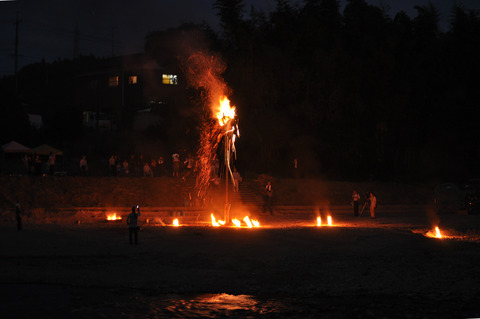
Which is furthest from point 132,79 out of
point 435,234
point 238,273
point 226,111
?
point 238,273

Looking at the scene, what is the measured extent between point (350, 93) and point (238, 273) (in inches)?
1249

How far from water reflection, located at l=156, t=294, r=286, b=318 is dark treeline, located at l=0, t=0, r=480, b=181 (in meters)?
27.5

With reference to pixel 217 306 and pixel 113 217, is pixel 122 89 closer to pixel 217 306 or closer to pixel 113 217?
pixel 113 217

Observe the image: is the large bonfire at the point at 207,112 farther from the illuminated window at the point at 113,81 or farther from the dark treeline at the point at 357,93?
the illuminated window at the point at 113,81

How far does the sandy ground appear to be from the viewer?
482 inches

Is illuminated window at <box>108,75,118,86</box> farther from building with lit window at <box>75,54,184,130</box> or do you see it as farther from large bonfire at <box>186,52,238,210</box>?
large bonfire at <box>186,52,238,210</box>

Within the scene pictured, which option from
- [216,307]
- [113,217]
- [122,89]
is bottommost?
[216,307]

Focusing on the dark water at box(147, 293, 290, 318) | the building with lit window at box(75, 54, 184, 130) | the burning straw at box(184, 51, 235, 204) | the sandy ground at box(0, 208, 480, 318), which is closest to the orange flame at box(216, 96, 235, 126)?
the burning straw at box(184, 51, 235, 204)

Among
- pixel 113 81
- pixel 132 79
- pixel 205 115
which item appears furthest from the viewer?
pixel 113 81

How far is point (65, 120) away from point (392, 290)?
4208 centimetres

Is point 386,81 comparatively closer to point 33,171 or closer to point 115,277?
point 33,171

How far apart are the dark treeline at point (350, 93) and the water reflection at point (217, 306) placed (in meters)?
27.5

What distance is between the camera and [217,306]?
1240 cm

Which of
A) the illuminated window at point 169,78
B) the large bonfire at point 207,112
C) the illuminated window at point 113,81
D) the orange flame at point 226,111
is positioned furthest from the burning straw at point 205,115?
the illuminated window at point 113,81
